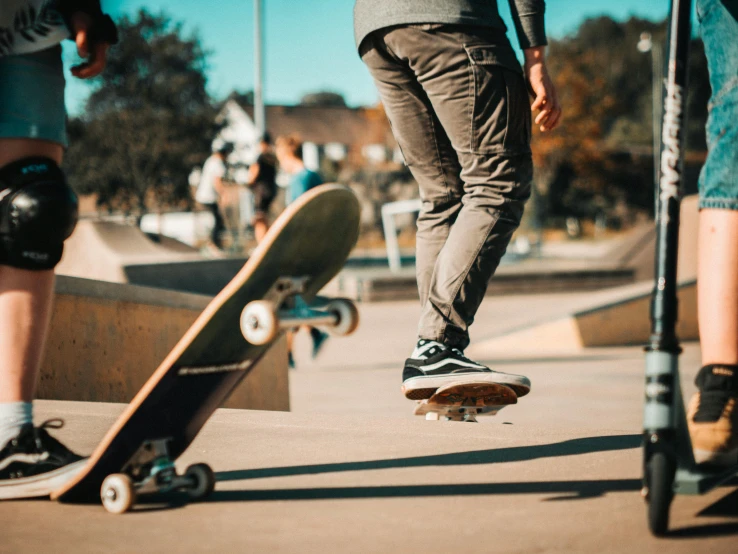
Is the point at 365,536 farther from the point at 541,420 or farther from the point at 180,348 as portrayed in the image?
the point at 541,420

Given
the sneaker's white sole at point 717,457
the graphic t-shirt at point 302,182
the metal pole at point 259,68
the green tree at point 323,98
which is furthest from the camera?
the green tree at point 323,98

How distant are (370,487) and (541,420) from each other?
3.38 meters

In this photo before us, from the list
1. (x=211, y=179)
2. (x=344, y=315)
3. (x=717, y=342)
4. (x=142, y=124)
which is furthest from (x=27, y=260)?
(x=142, y=124)

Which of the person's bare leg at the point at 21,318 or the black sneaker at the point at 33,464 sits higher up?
the person's bare leg at the point at 21,318

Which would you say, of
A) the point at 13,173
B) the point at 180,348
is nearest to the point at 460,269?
the point at 180,348

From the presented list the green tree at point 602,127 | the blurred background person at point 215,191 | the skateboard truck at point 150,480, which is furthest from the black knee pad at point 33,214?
the green tree at point 602,127

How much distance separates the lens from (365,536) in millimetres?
1587

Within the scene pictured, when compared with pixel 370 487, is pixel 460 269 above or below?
above

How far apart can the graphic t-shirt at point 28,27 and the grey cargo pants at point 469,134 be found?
40.3 inches

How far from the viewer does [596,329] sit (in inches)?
369

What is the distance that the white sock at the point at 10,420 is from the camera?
1.95m

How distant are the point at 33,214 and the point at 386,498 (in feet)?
3.29

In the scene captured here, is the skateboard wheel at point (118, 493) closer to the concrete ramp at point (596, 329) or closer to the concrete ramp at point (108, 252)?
the concrete ramp at point (108, 252)

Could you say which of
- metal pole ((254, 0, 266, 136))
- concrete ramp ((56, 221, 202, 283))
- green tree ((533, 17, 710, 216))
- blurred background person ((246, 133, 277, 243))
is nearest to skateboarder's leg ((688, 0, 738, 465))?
concrete ramp ((56, 221, 202, 283))
